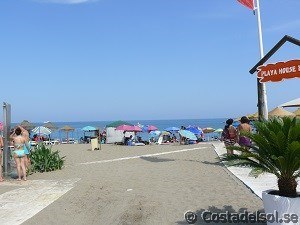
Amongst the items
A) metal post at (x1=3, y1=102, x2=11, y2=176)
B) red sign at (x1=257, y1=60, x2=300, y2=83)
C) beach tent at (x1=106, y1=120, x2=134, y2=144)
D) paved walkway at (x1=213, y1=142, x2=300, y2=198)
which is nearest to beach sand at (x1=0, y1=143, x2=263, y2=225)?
paved walkway at (x1=213, y1=142, x2=300, y2=198)

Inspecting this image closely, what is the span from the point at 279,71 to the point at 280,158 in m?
5.44

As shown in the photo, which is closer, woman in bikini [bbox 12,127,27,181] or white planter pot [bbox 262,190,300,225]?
white planter pot [bbox 262,190,300,225]

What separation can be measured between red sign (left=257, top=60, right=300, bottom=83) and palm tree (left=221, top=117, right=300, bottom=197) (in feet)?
14.8

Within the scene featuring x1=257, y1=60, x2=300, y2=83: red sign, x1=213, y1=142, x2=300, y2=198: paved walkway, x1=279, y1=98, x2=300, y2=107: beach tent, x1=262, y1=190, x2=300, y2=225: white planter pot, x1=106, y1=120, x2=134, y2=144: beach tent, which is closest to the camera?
x1=262, y1=190, x2=300, y2=225: white planter pot

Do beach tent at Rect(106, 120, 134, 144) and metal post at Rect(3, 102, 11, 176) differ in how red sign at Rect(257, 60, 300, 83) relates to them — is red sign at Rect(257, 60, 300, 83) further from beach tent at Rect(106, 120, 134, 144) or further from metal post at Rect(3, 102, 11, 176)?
beach tent at Rect(106, 120, 134, 144)

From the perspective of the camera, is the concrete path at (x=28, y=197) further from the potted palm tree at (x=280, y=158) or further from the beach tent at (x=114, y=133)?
the beach tent at (x=114, y=133)

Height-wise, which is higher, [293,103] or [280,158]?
[293,103]

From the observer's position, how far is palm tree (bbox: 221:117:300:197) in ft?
16.1

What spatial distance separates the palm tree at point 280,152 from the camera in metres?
4.91

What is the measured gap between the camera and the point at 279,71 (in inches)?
386

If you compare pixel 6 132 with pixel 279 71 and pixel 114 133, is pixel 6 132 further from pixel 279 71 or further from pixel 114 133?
pixel 114 133

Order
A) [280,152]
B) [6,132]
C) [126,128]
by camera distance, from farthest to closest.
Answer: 1. [126,128]
2. [6,132]
3. [280,152]

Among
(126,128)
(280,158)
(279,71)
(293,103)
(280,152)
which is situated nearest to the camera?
(280,158)

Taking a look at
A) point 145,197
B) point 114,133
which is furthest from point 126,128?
point 145,197
